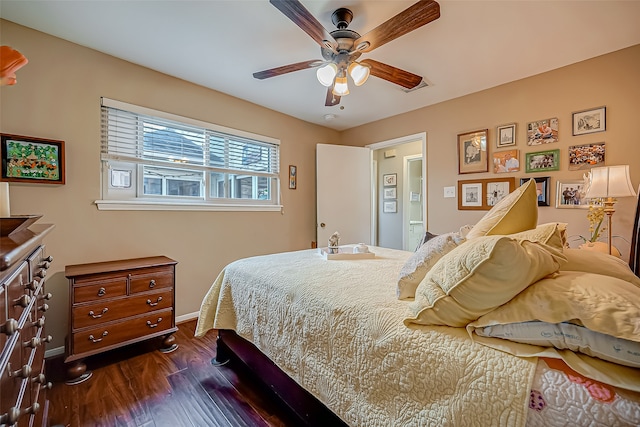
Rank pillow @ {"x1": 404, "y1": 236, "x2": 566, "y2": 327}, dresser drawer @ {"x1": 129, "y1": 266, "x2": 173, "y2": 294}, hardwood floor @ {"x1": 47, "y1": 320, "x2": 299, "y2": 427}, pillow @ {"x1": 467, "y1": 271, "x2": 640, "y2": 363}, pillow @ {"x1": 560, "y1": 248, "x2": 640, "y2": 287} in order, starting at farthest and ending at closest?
dresser drawer @ {"x1": 129, "y1": 266, "x2": 173, "y2": 294} < hardwood floor @ {"x1": 47, "y1": 320, "x2": 299, "y2": 427} < pillow @ {"x1": 560, "y1": 248, "x2": 640, "y2": 287} < pillow @ {"x1": 404, "y1": 236, "x2": 566, "y2": 327} < pillow @ {"x1": 467, "y1": 271, "x2": 640, "y2": 363}

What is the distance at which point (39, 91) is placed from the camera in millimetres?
1956

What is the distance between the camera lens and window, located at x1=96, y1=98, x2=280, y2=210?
7.61 feet

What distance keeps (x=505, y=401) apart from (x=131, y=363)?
237 cm

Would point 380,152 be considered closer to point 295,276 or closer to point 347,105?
point 347,105

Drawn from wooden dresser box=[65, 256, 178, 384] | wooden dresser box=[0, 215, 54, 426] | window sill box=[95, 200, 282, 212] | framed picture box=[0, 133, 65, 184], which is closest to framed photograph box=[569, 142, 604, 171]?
window sill box=[95, 200, 282, 212]

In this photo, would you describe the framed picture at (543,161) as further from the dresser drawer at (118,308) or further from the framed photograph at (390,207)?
the dresser drawer at (118,308)

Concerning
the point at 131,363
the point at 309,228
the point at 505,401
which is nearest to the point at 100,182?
the point at 131,363

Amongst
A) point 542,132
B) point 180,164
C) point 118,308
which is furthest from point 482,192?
point 118,308

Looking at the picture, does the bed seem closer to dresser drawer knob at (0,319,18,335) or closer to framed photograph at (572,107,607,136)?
dresser drawer knob at (0,319,18,335)

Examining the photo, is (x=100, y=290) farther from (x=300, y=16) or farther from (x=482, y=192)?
(x=482, y=192)

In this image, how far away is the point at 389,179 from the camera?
4906 mm

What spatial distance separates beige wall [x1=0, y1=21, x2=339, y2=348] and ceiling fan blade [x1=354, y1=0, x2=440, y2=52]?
199cm

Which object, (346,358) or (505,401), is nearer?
(505,401)

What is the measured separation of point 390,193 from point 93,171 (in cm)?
422
